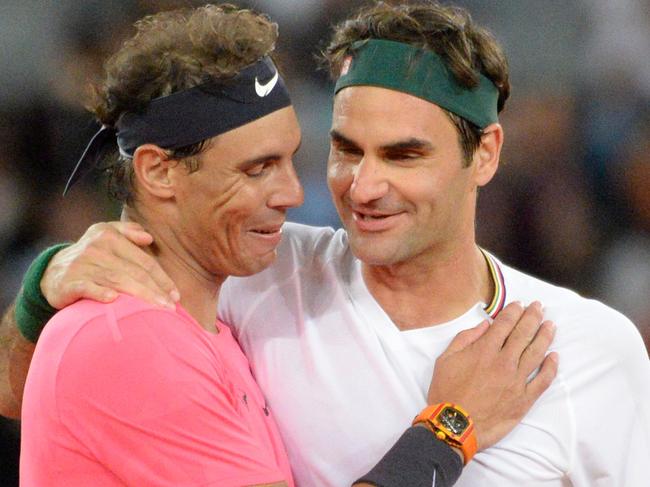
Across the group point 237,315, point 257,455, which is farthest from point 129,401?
point 237,315

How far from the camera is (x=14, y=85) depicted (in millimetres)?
4633

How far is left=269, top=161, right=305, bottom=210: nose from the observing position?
2338 mm

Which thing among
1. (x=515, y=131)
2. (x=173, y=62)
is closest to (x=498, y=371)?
(x=173, y=62)

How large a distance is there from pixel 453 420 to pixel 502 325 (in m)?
0.29

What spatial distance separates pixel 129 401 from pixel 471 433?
74 cm

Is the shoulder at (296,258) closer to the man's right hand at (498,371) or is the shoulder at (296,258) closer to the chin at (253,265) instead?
the chin at (253,265)

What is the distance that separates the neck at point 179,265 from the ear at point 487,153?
2.38 ft

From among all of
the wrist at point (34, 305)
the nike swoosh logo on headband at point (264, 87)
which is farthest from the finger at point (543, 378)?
the wrist at point (34, 305)

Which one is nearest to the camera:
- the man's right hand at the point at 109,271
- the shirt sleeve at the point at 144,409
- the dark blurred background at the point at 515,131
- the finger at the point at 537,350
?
the shirt sleeve at the point at 144,409

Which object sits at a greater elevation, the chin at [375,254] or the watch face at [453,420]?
the chin at [375,254]

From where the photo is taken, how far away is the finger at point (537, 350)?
7.67 feet

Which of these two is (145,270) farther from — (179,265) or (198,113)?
(198,113)

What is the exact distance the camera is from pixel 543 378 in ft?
7.63

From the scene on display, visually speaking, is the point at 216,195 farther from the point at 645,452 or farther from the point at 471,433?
the point at 645,452
